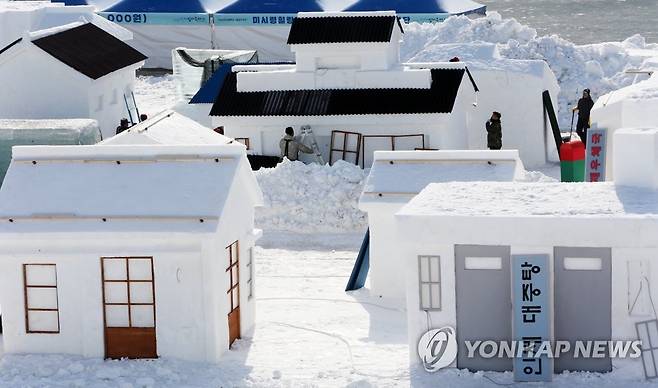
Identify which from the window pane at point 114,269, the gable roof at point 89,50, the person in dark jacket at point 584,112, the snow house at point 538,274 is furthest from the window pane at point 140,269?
A: the person in dark jacket at point 584,112

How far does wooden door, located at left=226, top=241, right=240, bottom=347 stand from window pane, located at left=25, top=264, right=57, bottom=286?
2434 millimetres

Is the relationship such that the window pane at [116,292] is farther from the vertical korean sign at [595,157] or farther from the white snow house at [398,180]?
the vertical korean sign at [595,157]

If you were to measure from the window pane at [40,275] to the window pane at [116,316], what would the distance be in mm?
859

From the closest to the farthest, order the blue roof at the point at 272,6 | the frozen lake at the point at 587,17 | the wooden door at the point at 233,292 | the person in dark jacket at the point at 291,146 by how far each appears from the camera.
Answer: the wooden door at the point at 233,292
the person in dark jacket at the point at 291,146
the blue roof at the point at 272,6
the frozen lake at the point at 587,17

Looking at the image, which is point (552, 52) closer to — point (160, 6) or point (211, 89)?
point (211, 89)

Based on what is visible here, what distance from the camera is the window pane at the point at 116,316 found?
20.8m

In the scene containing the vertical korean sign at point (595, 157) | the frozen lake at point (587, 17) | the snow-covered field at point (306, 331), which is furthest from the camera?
the frozen lake at point (587, 17)

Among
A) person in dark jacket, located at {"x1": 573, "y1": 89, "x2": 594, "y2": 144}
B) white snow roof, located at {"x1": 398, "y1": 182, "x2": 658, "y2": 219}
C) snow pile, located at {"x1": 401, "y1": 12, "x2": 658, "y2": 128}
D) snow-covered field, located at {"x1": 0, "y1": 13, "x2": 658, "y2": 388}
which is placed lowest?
snow-covered field, located at {"x1": 0, "y1": 13, "x2": 658, "y2": 388}

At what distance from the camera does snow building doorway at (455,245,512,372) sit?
63.2ft

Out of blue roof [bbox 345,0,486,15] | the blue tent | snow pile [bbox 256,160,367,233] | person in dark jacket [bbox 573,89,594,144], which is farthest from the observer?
blue roof [bbox 345,0,486,15]

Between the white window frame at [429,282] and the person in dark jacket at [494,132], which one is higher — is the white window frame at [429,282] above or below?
below

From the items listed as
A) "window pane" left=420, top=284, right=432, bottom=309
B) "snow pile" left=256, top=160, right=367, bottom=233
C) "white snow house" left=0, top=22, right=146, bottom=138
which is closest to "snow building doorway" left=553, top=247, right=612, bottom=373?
"window pane" left=420, top=284, right=432, bottom=309

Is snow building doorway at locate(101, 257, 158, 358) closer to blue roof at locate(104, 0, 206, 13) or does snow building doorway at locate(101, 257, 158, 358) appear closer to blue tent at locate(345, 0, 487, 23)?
blue tent at locate(345, 0, 487, 23)

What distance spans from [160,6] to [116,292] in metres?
35.3
